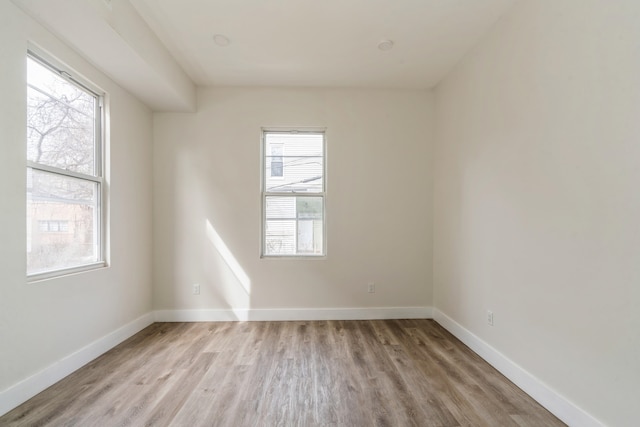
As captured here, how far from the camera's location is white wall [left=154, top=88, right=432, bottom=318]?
11.3 feet

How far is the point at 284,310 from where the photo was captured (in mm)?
3438

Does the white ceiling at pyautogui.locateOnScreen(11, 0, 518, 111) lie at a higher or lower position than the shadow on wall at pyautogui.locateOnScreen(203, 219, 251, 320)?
higher

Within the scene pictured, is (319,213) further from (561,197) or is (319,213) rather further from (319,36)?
(561,197)

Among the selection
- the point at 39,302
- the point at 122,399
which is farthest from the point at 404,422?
the point at 39,302

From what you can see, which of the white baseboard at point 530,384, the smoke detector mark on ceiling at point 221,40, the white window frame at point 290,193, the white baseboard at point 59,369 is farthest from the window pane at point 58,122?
the white baseboard at point 530,384

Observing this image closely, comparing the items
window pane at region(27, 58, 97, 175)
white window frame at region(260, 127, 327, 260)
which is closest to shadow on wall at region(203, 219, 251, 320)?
white window frame at region(260, 127, 327, 260)

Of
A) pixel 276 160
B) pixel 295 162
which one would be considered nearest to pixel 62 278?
pixel 276 160

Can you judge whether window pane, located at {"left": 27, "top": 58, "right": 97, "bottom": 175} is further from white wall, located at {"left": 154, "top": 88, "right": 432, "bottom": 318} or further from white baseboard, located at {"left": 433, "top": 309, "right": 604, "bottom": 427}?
white baseboard, located at {"left": 433, "top": 309, "right": 604, "bottom": 427}

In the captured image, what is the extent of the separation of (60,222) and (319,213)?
2434mm

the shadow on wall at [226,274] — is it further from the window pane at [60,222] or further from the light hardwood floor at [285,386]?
the window pane at [60,222]

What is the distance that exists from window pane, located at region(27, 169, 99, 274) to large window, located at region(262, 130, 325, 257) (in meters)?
1.71

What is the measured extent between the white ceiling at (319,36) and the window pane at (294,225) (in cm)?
143

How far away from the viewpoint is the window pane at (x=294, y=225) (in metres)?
3.57

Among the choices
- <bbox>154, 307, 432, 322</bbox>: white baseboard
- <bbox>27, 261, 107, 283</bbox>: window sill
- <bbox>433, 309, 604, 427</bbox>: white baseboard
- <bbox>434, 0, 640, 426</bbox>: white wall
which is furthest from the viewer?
<bbox>154, 307, 432, 322</bbox>: white baseboard
